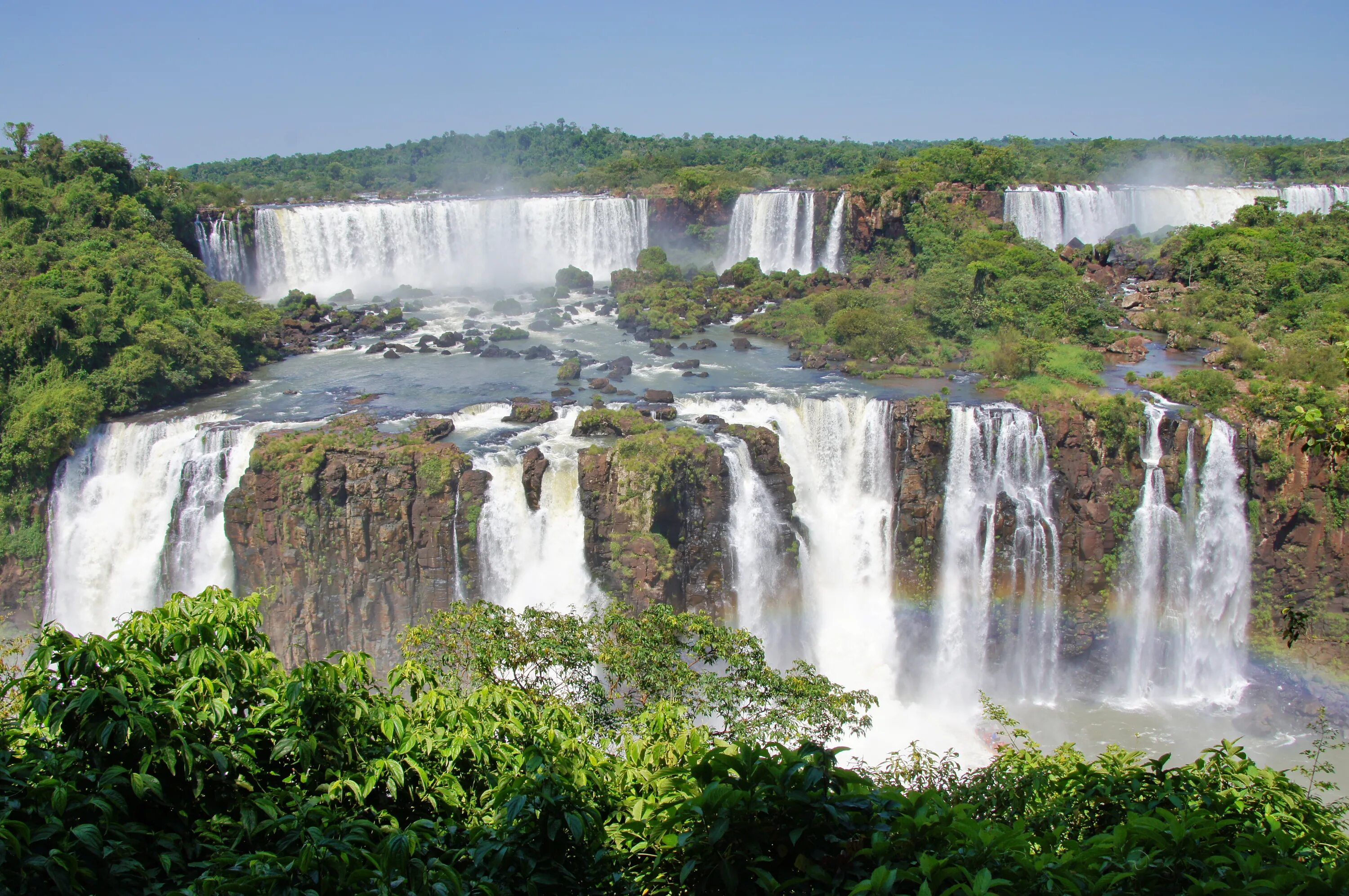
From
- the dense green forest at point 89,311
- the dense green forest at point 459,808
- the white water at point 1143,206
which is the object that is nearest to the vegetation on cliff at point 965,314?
the white water at point 1143,206

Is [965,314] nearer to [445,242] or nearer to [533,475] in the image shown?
[533,475]

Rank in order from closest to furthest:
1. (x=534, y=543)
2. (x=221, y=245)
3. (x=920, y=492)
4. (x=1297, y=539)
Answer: (x=534, y=543)
(x=1297, y=539)
(x=920, y=492)
(x=221, y=245)

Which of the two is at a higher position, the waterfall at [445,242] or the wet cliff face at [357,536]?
the waterfall at [445,242]

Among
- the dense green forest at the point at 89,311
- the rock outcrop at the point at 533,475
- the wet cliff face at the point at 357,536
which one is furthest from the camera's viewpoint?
the dense green forest at the point at 89,311

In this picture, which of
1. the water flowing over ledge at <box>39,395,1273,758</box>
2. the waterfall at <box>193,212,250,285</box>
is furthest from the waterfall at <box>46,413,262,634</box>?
the waterfall at <box>193,212,250,285</box>

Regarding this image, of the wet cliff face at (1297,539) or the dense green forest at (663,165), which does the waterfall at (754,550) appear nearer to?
the wet cliff face at (1297,539)

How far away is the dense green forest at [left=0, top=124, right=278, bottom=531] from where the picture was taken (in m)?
21.3

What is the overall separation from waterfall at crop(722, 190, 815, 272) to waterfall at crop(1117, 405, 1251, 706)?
21345 mm

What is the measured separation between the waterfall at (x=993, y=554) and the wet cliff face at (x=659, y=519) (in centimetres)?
490

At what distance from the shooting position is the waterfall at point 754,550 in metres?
20.2

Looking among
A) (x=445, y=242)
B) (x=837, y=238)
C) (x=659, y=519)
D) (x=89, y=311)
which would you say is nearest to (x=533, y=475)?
(x=659, y=519)

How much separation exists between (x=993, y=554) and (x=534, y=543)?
31.6 feet

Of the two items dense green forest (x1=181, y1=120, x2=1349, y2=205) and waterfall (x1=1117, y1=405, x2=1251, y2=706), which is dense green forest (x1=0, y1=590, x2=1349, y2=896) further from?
dense green forest (x1=181, y1=120, x2=1349, y2=205)

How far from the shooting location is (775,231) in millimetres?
40312
